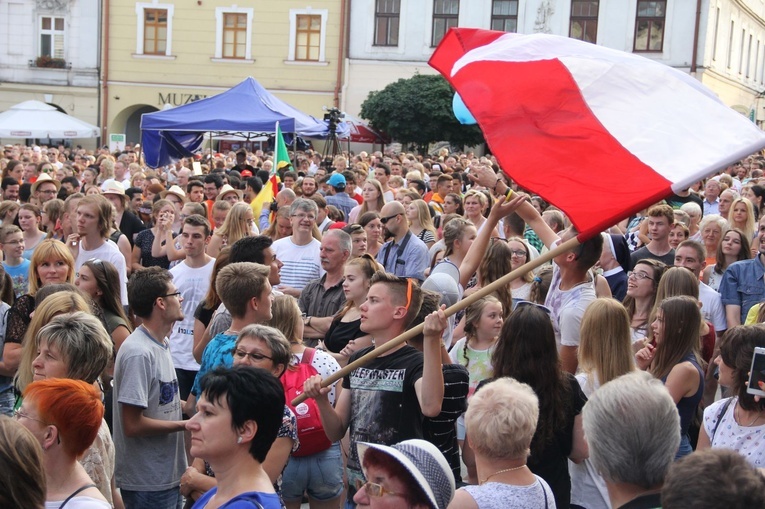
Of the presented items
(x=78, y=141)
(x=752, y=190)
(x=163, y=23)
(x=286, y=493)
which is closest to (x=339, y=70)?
(x=163, y=23)

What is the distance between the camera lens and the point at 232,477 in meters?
3.31

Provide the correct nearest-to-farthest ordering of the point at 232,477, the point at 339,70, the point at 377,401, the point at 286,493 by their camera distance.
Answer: the point at 232,477, the point at 377,401, the point at 286,493, the point at 339,70

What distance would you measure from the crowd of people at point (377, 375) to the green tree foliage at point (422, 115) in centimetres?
2435

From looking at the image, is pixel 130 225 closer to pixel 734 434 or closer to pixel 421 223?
pixel 421 223

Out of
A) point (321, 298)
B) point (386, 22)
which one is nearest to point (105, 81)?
point (386, 22)

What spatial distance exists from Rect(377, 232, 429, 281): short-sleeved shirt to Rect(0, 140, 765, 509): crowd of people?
0.06 ft

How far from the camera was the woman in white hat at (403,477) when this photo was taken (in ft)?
9.70

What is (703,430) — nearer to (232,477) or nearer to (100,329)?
(232,477)

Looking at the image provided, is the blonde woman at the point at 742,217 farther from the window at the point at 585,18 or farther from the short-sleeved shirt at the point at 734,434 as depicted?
the window at the point at 585,18

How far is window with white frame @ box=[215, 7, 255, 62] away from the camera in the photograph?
125 ft

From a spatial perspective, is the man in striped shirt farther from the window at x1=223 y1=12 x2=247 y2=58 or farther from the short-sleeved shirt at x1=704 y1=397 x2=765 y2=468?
the window at x1=223 y1=12 x2=247 y2=58

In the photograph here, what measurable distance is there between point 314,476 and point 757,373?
2.19 metres

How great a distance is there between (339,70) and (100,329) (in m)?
34.2

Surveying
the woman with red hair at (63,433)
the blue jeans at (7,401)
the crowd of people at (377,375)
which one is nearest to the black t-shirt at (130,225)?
the crowd of people at (377,375)
